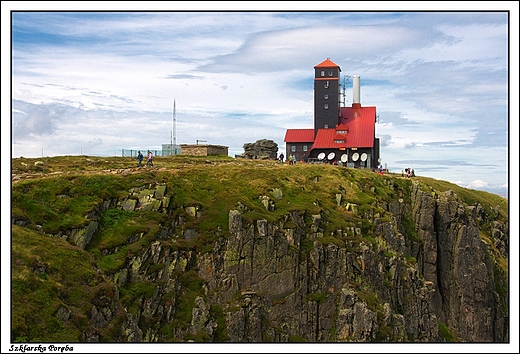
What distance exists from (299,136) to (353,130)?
411 inches

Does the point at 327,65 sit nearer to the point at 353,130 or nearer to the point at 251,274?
the point at 353,130

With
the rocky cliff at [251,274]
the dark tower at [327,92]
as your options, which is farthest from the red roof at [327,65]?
the rocky cliff at [251,274]

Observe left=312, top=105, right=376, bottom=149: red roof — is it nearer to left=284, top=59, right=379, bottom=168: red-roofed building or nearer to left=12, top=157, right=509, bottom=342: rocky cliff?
left=284, top=59, right=379, bottom=168: red-roofed building

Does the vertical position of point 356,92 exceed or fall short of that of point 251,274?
it exceeds it

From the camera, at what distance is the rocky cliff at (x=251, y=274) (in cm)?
5243

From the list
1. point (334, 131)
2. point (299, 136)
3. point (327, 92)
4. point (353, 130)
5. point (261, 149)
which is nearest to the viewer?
point (261, 149)

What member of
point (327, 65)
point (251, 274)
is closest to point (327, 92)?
point (327, 65)

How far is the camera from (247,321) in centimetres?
5709

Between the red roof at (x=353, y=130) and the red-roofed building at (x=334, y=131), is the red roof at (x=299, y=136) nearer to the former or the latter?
the red-roofed building at (x=334, y=131)

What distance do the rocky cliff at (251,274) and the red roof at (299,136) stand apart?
3167cm

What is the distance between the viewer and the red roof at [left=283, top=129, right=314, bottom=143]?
379 feet

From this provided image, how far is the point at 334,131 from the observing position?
113000 mm

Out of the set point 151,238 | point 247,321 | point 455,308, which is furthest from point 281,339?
point 455,308

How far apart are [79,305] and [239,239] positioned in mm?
21251
